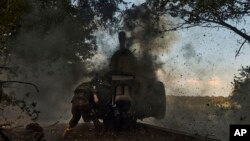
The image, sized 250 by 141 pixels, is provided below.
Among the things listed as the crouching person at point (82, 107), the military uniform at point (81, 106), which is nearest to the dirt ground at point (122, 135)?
the crouching person at point (82, 107)

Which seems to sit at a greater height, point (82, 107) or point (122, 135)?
point (82, 107)

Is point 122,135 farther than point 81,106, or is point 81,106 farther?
point 81,106

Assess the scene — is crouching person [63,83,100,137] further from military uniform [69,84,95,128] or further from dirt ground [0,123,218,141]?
dirt ground [0,123,218,141]

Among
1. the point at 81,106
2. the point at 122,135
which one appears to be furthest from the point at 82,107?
the point at 122,135

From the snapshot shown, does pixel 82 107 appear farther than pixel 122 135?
Yes

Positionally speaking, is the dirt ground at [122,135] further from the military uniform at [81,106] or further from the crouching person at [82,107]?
the military uniform at [81,106]

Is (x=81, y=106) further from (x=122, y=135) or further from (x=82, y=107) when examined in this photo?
(x=122, y=135)

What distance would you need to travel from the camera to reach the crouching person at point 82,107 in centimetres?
1706

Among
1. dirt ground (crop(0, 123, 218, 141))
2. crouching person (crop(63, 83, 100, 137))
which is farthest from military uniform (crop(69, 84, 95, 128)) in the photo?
dirt ground (crop(0, 123, 218, 141))

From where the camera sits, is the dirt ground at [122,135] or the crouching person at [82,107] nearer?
the dirt ground at [122,135]

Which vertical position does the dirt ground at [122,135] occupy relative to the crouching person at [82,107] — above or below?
below

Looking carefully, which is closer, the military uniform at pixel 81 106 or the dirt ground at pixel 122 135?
the dirt ground at pixel 122 135

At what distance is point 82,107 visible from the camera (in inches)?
671

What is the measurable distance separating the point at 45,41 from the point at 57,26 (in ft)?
3.92
